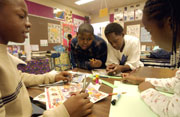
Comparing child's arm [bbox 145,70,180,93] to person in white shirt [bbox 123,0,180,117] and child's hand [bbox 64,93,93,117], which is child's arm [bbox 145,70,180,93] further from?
child's hand [bbox 64,93,93,117]

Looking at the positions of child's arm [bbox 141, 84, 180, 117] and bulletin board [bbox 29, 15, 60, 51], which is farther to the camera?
bulletin board [bbox 29, 15, 60, 51]

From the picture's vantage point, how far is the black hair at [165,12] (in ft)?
1.24

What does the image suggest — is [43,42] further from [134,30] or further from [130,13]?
[130,13]

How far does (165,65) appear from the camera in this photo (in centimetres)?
175

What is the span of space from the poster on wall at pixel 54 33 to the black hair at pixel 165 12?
121 inches

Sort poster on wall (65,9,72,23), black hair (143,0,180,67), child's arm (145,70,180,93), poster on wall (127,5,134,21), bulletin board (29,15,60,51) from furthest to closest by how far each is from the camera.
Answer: poster on wall (65,9,72,23), poster on wall (127,5,134,21), bulletin board (29,15,60,51), child's arm (145,70,180,93), black hair (143,0,180,67)

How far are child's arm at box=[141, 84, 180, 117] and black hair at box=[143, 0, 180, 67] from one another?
0.19m

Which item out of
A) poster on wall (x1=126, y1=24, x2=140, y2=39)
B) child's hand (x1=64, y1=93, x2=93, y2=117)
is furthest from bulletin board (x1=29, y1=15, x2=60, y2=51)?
child's hand (x1=64, y1=93, x2=93, y2=117)

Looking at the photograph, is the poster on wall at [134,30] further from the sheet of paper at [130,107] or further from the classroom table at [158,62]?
the sheet of paper at [130,107]

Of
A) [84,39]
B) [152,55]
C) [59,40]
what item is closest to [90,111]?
[84,39]

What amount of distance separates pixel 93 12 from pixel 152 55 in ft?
13.4

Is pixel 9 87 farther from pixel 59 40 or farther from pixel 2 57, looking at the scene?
pixel 59 40

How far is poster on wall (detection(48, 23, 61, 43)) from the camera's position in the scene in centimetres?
315

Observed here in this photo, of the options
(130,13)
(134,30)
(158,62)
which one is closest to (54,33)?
(134,30)
